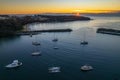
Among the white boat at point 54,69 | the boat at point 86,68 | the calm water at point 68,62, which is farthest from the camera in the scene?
the boat at point 86,68

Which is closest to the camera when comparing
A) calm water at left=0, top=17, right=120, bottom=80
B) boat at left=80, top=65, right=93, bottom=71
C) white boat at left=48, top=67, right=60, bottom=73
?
calm water at left=0, top=17, right=120, bottom=80

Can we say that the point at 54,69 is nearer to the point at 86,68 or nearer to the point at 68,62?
the point at 86,68

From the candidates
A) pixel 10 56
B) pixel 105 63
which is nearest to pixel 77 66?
pixel 105 63

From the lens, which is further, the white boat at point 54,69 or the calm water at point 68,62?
the white boat at point 54,69

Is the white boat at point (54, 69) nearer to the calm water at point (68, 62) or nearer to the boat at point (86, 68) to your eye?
the calm water at point (68, 62)

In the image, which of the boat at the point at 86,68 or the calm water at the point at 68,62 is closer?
the calm water at the point at 68,62

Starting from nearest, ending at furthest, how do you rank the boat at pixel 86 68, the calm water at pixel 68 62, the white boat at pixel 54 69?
the calm water at pixel 68 62
the white boat at pixel 54 69
the boat at pixel 86 68

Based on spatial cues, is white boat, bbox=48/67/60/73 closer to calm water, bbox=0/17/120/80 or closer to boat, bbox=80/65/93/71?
calm water, bbox=0/17/120/80

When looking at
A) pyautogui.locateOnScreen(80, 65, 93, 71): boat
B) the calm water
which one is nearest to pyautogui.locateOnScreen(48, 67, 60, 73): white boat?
the calm water

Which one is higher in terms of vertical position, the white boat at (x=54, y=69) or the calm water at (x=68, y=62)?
the white boat at (x=54, y=69)

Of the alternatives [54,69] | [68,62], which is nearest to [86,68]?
[54,69]

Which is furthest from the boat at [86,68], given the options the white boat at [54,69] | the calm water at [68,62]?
the white boat at [54,69]
